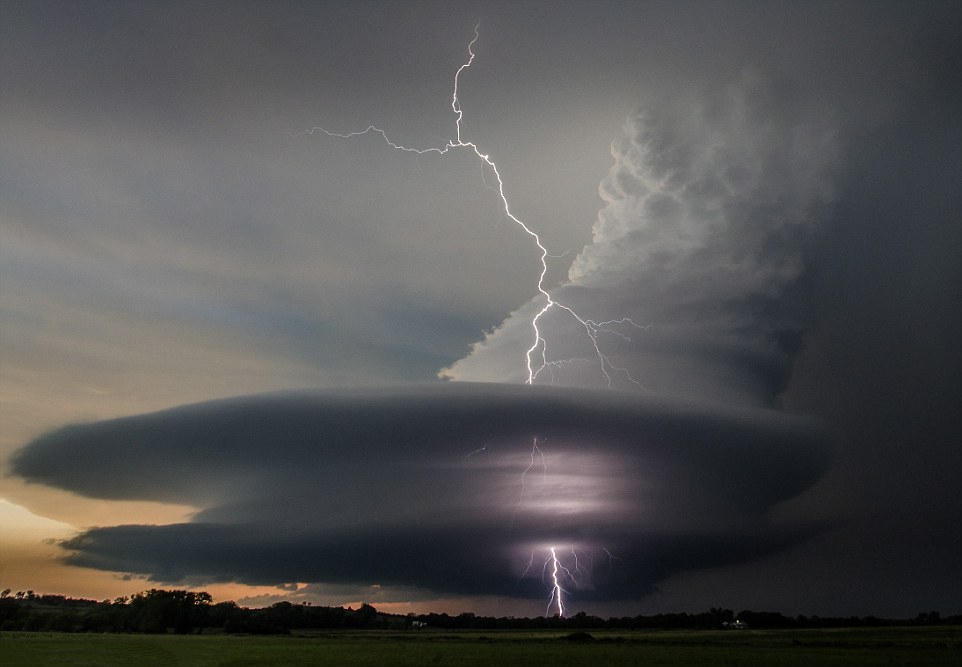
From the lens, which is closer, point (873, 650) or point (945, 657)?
point (945, 657)

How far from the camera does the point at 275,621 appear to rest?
625 ft

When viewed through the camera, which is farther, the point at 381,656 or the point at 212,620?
the point at 212,620

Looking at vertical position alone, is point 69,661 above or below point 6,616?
below

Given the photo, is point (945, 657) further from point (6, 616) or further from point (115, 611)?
point (6, 616)

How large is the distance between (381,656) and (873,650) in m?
50.9

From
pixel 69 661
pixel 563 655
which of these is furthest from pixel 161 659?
pixel 563 655

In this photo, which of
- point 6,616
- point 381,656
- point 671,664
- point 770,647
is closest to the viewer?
point 671,664

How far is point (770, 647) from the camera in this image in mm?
93125

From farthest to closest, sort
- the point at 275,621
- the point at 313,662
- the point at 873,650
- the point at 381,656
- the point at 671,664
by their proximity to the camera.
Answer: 1. the point at 275,621
2. the point at 873,650
3. the point at 381,656
4. the point at 313,662
5. the point at 671,664

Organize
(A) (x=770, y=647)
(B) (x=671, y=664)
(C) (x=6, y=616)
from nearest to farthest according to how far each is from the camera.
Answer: (B) (x=671, y=664) < (A) (x=770, y=647) < (C) (x=6, y=616)

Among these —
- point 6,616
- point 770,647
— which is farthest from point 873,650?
point 6,616

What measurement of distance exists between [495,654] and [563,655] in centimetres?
703

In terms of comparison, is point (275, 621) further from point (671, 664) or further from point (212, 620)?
point (671, 664)

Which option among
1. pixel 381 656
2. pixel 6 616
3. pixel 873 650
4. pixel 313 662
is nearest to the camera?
pixel 313 662
